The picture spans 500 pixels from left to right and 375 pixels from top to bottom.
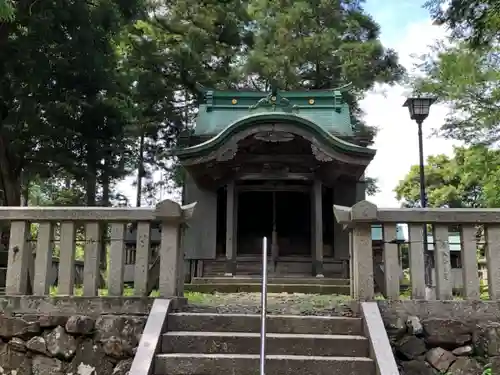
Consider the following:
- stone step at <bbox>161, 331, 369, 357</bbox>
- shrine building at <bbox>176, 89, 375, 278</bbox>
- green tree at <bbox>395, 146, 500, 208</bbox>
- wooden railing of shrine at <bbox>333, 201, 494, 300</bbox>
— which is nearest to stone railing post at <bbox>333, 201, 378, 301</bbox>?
wooden railing of shrine at <bbox>333, 201, 494, 300</bbox>

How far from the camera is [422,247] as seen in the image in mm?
4930

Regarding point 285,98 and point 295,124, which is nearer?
point 295,124

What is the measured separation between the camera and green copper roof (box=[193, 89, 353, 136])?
12062 mm

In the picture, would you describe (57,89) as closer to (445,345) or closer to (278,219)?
(278,219)

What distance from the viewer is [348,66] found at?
55.6ft

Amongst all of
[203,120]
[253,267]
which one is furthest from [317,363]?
[203,120]

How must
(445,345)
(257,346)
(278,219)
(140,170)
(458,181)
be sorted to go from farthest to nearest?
(458,181), (140,170), (278,219), (445,345), (257,346)

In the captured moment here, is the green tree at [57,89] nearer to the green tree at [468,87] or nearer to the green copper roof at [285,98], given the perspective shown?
the green copper roof at [285,98]

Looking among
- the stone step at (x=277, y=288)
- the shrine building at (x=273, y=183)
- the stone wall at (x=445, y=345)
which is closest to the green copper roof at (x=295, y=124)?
the shrine building at (x=273, y=183)

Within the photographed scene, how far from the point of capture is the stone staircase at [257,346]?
168 inches

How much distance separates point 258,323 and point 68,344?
1.75 m

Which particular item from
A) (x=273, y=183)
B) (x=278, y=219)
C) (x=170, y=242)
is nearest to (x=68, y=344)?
(x=170, y=242)

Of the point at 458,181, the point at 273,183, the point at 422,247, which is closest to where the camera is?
the point at 422,247

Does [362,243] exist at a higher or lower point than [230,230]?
lower
